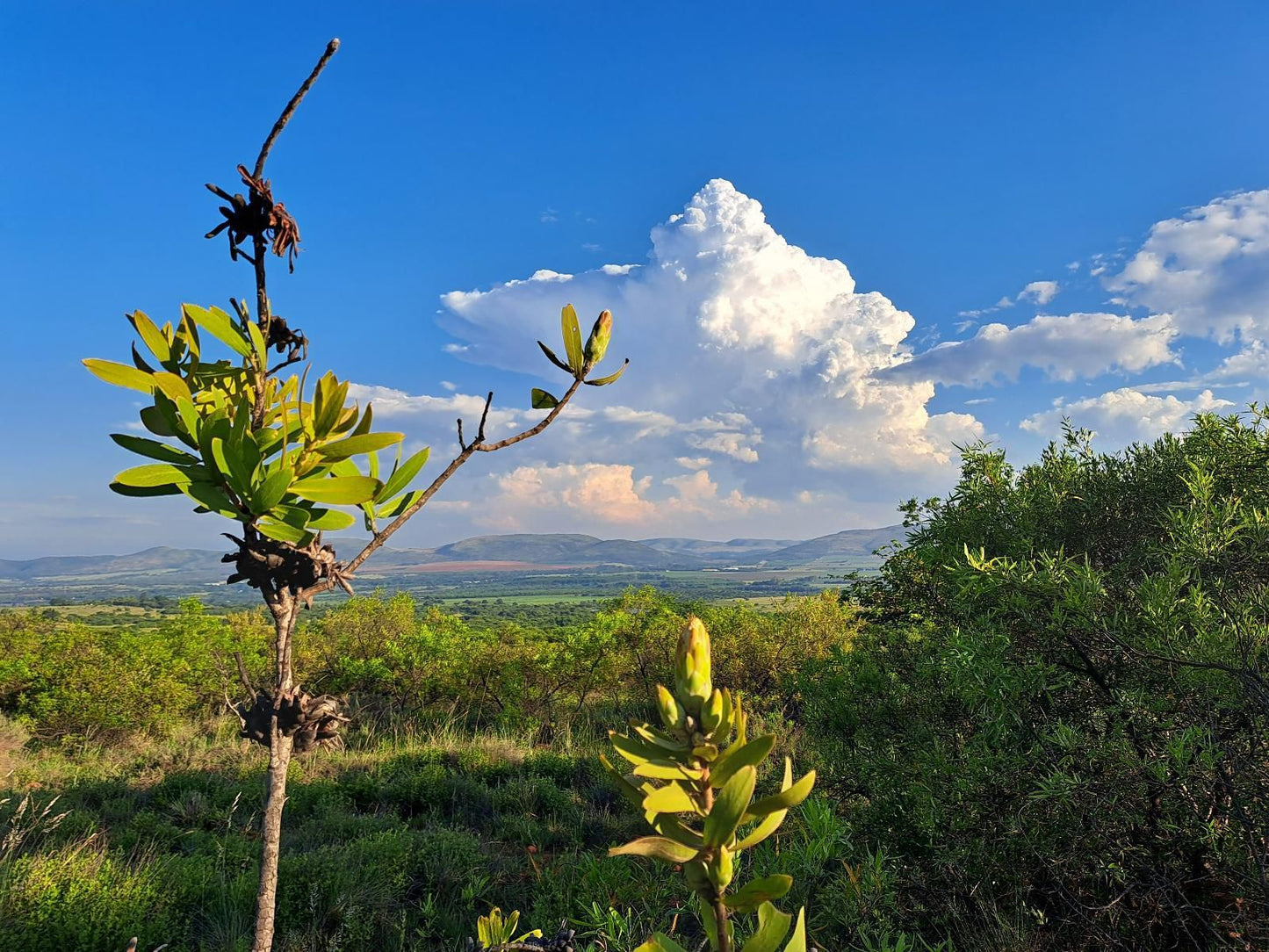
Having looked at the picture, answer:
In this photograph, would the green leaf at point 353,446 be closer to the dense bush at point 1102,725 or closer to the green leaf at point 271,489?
the green leaf at point 271,489

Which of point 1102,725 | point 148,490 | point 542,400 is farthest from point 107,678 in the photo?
point 1102,725

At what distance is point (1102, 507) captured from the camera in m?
4.03

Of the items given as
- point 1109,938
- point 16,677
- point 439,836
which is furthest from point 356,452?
point 16,677

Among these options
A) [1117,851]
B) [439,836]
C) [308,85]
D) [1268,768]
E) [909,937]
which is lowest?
[439,836]

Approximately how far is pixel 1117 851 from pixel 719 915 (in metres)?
3.57

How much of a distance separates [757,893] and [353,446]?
2.89 feet

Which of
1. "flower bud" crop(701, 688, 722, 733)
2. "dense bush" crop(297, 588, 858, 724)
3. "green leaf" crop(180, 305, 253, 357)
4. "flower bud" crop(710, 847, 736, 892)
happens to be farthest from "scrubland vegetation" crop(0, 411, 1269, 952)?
"dense bush" crop(297, 588, 858, 724)

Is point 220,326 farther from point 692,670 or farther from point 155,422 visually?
point 692,670

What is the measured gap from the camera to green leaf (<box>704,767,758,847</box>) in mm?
623

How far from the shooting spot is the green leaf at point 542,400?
1.04 m

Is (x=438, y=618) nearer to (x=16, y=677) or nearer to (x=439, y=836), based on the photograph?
(x=16, y=677)

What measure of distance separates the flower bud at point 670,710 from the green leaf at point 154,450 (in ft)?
2.65

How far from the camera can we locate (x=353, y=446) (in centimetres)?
103

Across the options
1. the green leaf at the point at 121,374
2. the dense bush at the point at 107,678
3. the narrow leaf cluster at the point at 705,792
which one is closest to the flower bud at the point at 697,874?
the narrow leaf cluster at the point at 705,792
